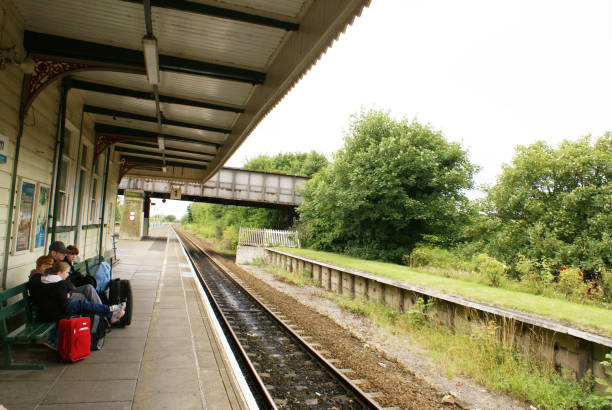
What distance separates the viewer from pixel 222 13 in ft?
14.6

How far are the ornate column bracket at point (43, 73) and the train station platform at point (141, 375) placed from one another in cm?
360

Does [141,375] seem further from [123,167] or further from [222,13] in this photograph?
[123,167]

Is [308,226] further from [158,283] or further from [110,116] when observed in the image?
[110,116]

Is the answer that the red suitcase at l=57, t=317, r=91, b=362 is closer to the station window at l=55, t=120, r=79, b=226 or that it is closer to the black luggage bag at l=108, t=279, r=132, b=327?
the black luggage bag at l=108, t=279, r=132, b=327

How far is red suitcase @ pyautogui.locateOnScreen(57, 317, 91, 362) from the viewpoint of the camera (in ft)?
15.3

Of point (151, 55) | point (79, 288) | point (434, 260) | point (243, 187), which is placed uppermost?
point (243, 187)

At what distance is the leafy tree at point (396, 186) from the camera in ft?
56.6

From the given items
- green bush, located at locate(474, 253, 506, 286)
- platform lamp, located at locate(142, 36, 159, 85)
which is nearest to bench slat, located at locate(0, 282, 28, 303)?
platform lamp, located at locate(142, 36, 159, 85)

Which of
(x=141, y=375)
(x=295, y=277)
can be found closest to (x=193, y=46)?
(x=141, y=375)

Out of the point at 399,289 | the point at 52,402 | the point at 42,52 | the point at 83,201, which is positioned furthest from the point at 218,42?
the point at 399,289

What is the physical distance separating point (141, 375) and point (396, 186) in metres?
14.5

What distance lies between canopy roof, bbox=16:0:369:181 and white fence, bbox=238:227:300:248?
58.3ft

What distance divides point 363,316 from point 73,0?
9.89 metres

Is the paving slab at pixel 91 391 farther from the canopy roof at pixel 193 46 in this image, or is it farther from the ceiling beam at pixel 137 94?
the ceiling beam at pixel 137 94
